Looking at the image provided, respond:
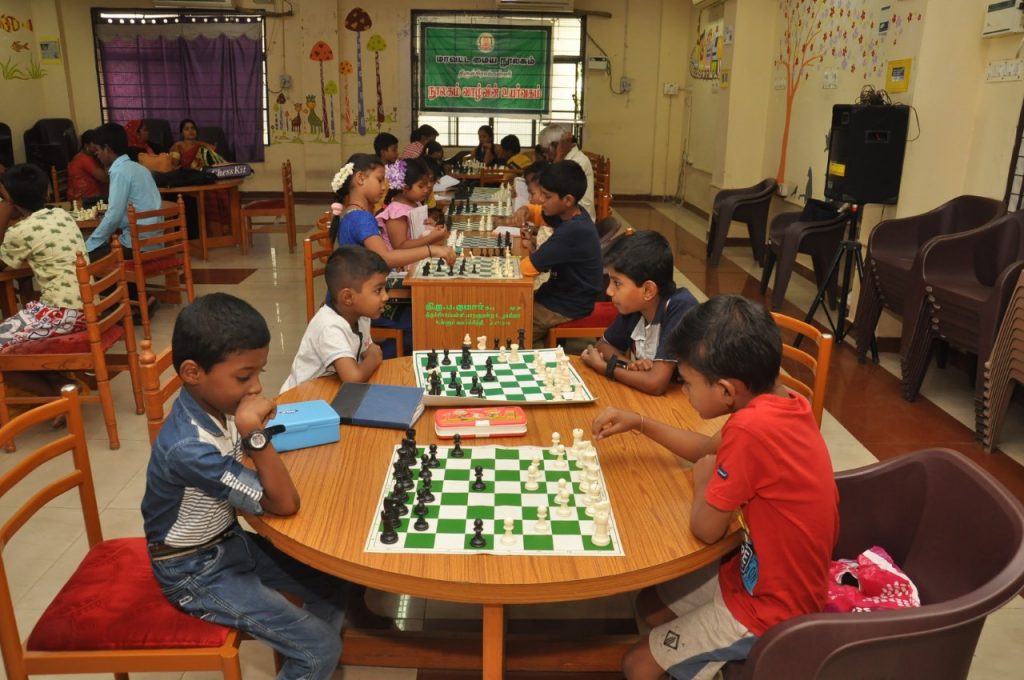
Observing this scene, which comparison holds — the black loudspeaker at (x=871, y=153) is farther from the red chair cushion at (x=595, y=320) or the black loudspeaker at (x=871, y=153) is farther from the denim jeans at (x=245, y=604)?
the denim jeans at (x=245, y=604)

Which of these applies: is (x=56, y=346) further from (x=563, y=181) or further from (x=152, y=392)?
(x=563, y=181)

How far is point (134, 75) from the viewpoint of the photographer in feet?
36.2

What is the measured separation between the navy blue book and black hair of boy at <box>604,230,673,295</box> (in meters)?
0.76

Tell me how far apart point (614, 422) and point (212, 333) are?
3.28 ft

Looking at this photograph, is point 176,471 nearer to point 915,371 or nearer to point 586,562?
point 586,562

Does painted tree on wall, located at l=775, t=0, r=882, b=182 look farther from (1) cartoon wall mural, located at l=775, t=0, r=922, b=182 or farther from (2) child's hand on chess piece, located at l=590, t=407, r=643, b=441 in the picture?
(2) child's hand on chess piece, located at l=590, t=407, r=643, b=441

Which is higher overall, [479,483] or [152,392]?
[152,392]

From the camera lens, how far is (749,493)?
1.59 meters

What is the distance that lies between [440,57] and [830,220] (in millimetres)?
6961

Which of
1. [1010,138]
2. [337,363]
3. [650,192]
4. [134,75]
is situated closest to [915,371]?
[1010,138]

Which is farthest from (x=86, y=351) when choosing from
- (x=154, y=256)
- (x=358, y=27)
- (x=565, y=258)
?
(x=358, y=27)

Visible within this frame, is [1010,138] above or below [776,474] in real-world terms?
above

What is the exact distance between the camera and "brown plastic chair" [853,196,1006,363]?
15.3ft

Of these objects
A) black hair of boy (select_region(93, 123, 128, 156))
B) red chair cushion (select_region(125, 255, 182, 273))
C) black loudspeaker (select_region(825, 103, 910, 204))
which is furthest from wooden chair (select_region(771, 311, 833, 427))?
black hair of boy (select_region(93, 123, 128, 156))
